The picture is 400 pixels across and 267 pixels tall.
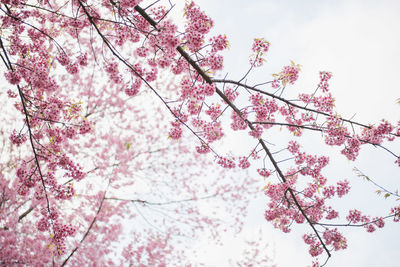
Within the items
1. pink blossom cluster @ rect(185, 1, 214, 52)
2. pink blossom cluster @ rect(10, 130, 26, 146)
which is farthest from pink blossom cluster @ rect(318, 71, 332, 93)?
pink blossom cluster @ rect(10, 130, 26, 146)

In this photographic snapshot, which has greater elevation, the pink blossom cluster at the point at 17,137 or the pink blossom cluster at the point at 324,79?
the pink blossom cluster at the point at 324,79

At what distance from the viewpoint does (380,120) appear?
3.97m

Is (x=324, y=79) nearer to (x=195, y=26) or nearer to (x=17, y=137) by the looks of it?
A: (x=195, y=26)

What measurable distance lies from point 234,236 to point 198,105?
10.7 meters

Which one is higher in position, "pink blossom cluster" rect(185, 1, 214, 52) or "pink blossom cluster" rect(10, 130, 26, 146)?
"pink blossom cluster" rect(185, 1, 214, 52)

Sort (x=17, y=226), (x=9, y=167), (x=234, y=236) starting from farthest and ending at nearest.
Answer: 1. (x=234, y=236)
2. (x=9, y=167)
3. (x=17, y=226)

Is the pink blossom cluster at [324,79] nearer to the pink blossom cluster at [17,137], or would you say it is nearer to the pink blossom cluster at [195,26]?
the pink blossom cluster at [195,26]

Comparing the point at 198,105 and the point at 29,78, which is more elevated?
the point at 29,78

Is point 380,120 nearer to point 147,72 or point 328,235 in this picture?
point 328,235

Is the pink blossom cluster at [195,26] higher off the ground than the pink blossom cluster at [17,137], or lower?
higher

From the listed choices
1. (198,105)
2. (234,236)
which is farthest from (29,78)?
(234,236)

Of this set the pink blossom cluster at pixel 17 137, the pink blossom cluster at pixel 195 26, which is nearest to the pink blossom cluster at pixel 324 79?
the pink blossom cluster at pixel 195 26

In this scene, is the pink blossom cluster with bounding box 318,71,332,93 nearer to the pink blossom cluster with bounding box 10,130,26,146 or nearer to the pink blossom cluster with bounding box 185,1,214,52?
the pink blossom cluster with bounding box 185,1,214,52

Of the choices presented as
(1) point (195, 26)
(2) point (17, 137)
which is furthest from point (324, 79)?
(2) point (17, 137)
